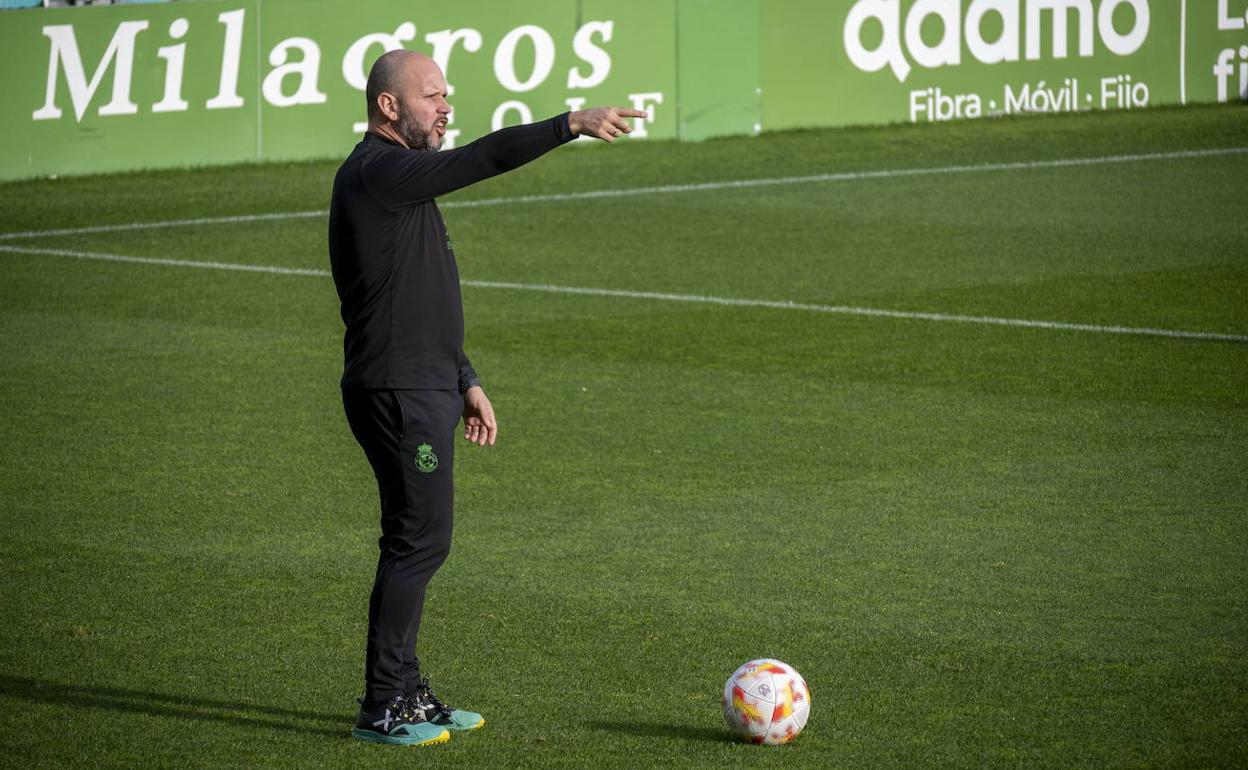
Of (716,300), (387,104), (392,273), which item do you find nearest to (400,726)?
(392,273)

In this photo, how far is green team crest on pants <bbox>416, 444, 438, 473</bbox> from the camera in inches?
222

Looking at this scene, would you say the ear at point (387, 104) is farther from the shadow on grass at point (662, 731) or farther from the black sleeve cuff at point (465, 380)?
the shadow on grass at point (662, 731)

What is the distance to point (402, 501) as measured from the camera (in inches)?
223

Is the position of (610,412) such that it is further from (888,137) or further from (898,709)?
(888,137)

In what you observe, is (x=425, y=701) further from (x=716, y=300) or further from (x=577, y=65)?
(x=577, y=65)

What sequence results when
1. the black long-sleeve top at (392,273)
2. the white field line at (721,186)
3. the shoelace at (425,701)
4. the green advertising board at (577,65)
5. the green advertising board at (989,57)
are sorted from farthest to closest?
the green advertising board at (989,57) < the green advertising board at (577,65) < the white field line at (721,186) < the shoelace at (425,701) < the black long-sleeve top at (392,273)

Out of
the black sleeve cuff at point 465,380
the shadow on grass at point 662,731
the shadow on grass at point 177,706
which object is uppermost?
the black sleeve cuff at point 465,380

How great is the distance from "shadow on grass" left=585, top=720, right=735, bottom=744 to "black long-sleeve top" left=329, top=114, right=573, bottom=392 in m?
1.13

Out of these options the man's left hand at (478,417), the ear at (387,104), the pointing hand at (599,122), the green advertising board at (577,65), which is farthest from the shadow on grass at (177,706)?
the green advertising board at (577,65)

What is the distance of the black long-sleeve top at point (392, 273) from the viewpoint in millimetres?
5492

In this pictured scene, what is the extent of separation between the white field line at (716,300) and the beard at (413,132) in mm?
7759

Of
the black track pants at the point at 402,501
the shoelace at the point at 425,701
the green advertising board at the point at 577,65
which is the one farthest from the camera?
the green advertising board at the point at 577,65

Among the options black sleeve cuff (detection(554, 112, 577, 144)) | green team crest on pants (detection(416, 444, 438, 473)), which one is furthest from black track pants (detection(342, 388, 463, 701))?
black sleeve cuff (detection(554, 112, 577, 144))

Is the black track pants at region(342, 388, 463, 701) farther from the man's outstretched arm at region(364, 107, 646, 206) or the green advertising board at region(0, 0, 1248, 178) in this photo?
the green advertising board at region(0, 0, 1248, 178)
